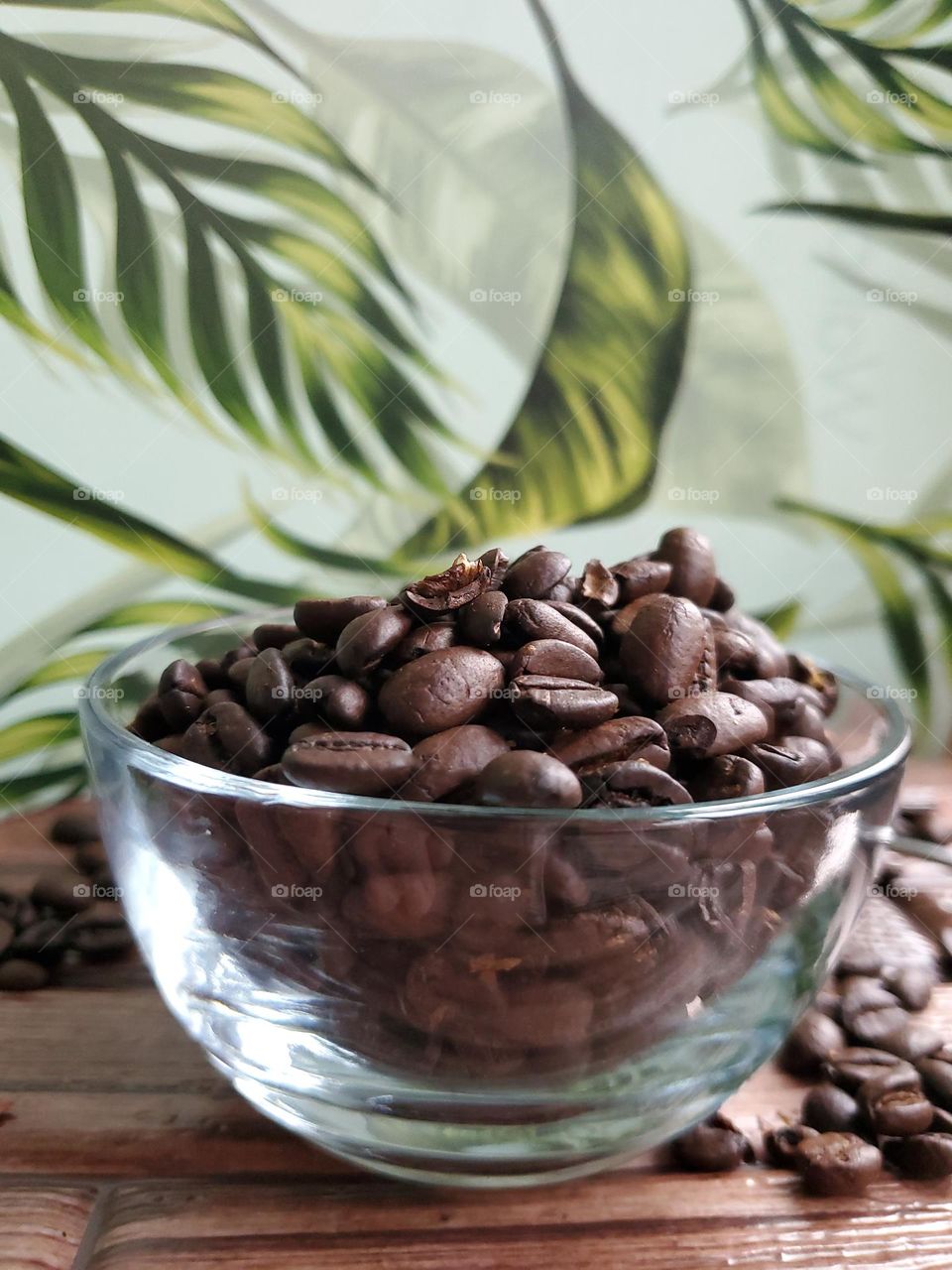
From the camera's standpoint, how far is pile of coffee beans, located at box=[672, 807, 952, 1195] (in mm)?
615

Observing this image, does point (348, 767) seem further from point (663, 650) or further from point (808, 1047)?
point (808, 1047)

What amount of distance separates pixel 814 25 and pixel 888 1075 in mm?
1095

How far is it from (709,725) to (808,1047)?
0.98ft

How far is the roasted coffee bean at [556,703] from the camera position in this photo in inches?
21.2

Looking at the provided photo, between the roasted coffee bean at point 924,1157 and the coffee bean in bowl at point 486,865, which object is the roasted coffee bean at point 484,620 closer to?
the coffee bean in bowl at point 486,865

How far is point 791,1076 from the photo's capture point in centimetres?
73

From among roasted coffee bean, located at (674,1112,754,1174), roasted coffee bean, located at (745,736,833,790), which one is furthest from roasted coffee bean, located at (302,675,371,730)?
roasted coffee bean, located at (674,1112,754,1174)

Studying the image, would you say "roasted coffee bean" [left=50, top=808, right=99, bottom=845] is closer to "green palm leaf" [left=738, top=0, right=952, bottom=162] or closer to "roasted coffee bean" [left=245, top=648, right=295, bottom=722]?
"roasted coffee bean" [left=245, top=648, right=295, bottom=722]

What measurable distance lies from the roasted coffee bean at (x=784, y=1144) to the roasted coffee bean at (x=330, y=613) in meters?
0.39

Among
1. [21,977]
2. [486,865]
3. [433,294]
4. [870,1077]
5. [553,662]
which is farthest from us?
[433,294]

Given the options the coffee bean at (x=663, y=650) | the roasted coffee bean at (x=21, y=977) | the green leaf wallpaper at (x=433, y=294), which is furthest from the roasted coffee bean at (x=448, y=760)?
the green leaf wallpaper at (x=433, y=294)

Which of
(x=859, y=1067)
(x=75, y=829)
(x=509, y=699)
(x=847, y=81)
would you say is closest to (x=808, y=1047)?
(x=859, y=1067)

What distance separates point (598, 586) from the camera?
26.3 inches

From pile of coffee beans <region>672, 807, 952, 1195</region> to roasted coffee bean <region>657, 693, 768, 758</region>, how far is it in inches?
9.1
